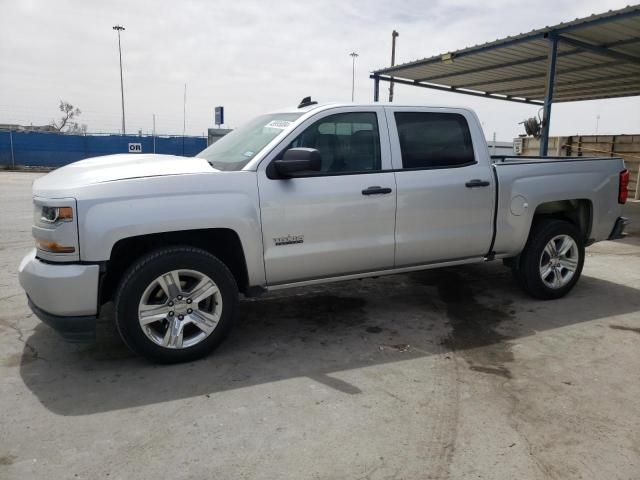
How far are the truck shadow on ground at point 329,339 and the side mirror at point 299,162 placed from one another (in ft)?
4.56

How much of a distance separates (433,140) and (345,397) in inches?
96.7

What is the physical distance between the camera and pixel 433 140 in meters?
4.61

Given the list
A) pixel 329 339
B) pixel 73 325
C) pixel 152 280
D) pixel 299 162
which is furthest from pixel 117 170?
pixel 329 339

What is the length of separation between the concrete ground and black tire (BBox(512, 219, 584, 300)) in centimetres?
18

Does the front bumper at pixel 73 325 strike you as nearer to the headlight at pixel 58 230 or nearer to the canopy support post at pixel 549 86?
the headlight at pixel 58 230

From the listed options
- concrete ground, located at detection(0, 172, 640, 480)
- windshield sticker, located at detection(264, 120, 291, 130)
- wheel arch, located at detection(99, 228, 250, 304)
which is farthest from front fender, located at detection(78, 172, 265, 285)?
concrete ground, located at detection(0, 172, 640, 480)

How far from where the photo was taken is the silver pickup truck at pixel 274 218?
3.41 metres

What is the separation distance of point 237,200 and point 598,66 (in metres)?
13.4

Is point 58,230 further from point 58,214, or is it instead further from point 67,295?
point 67,295

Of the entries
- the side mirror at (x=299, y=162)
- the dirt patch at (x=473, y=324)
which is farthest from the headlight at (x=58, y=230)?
the dirt patch at (x=473, y=324)

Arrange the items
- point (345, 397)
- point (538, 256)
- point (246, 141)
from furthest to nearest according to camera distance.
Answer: point (538, 256) → point (246, 141) → point (345, 397)

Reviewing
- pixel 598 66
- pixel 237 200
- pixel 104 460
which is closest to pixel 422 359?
pixel 237 200

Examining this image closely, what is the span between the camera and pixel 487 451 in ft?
8.91

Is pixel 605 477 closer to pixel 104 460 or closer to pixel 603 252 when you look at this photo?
pixel 104 460
